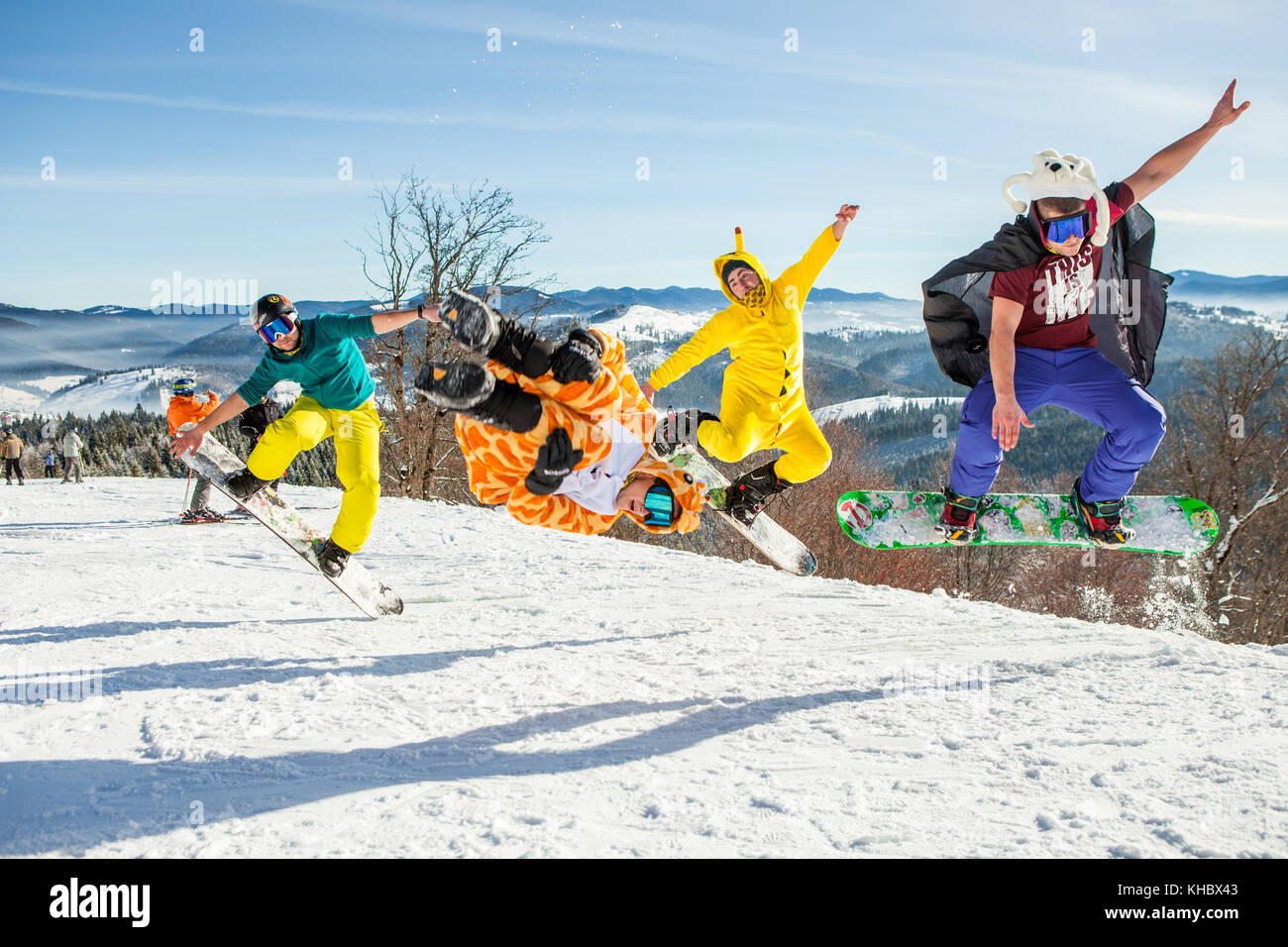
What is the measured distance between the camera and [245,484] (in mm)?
6594

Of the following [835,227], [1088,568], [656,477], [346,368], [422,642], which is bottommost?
[1088,568]

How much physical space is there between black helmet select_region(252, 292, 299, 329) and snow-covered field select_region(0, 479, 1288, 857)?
2.41 meters

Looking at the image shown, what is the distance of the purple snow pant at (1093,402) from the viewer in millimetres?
5238

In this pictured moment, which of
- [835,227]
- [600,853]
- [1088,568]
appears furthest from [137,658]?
[1088,568]

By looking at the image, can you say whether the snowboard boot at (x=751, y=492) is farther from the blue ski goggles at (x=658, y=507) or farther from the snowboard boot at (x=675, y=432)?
the blue ski goggles at (x=658, y=507)

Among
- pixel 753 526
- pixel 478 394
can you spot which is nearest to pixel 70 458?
pixel 753 526

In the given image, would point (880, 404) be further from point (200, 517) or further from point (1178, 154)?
point (1178, 154)

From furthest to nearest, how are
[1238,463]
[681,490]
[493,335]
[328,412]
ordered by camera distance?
1. [1238,463]
2. [328,412]
3. [681,490]
4. [493,335]

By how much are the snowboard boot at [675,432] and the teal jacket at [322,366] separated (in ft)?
7.98

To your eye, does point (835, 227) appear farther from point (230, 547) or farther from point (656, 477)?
point (230, 547)

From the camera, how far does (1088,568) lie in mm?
42438

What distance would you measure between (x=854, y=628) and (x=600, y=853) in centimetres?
379

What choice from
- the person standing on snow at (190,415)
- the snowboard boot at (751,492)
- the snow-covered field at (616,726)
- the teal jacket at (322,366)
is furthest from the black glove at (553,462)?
the person standing on snow at (190,415)

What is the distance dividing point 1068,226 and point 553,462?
11.3 ft
